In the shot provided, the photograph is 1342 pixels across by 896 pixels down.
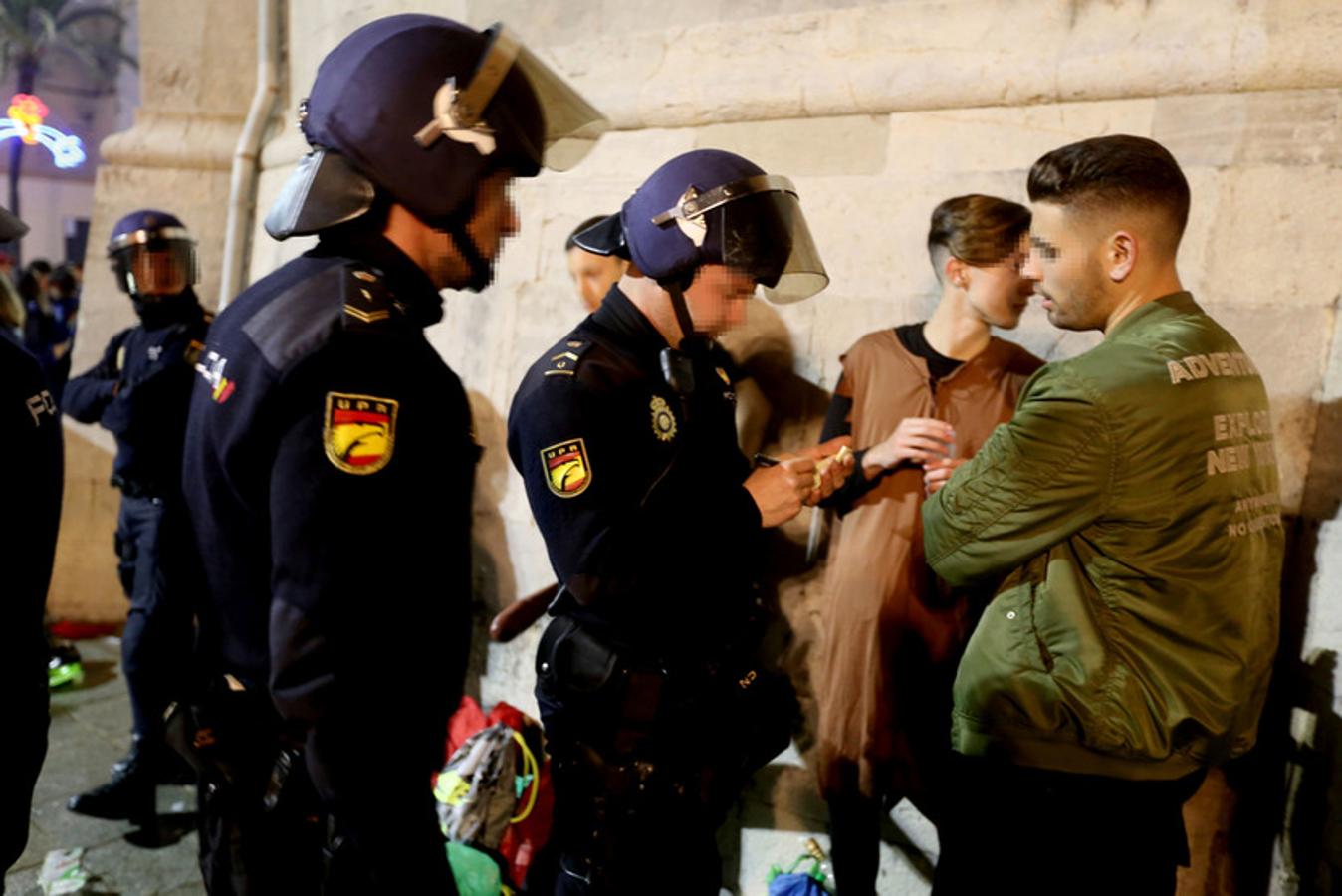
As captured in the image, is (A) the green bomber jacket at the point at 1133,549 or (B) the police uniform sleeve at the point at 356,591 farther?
(A) the green bomber jacket at the point at 1133,549

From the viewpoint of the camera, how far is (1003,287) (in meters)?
2.50

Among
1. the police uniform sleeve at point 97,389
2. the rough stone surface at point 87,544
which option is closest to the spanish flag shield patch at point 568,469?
the police uniform sleeve at point 97,389

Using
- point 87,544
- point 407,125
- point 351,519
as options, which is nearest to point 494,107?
point 407,125

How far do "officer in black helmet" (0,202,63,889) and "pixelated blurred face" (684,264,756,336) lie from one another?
1362mm

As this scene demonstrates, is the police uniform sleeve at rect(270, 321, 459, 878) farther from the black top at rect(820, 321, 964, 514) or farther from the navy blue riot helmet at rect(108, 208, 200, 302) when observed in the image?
the navy blue riot helmet at rect(108, 208, 200, 302)

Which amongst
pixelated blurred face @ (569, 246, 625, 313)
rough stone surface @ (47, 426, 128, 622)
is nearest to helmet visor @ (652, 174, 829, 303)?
pixelated blurred face @ (569, 246, 625, 313)

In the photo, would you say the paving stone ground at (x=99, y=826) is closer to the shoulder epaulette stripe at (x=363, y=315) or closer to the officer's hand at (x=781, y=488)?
the officer's hand at (x=781, y=488)

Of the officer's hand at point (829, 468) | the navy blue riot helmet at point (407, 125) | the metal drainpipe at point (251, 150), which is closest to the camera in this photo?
the navy blue riot helmet at point (407, 125)

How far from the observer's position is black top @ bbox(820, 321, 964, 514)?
256 centimetres

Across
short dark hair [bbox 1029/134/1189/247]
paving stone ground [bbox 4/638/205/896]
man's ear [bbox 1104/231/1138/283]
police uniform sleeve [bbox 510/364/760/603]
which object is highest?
short dark hair [bbox 1029/134/1189/247]

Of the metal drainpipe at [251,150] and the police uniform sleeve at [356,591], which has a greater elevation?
the metal drainpipe at [251,150]

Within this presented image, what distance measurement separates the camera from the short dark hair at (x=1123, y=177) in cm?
185

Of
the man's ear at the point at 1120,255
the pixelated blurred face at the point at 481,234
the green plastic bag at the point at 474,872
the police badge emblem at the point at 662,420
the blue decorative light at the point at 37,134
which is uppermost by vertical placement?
the blue decorative light at the point at 37,134

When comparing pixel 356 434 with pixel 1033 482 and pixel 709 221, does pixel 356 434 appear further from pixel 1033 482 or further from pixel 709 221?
pixel 1033 482
